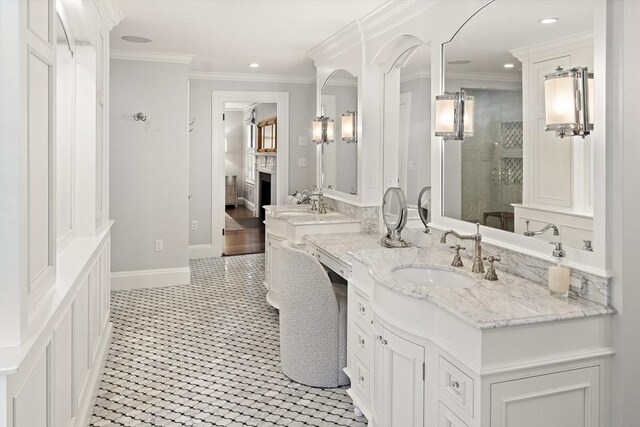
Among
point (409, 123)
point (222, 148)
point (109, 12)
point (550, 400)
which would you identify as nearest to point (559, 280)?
point (550, 400)

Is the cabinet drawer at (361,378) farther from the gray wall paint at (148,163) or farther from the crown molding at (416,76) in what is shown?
the gray wall paint at (148,163)

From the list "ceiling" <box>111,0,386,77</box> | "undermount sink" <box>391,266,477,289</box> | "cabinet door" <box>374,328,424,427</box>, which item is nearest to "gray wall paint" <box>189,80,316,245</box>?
"ceiling" <box>111,0,386,77</box>

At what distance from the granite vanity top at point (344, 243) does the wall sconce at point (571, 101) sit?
1.34m

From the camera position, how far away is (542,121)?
222cm

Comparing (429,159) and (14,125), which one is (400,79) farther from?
(14,125)

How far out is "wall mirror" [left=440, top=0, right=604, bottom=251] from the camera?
6.72 ft

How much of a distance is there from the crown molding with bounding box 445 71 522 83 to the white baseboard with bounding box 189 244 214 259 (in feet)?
15.3

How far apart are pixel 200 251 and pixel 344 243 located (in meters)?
3.73

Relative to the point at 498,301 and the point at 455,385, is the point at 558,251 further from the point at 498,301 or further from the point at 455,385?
the point at 455,385

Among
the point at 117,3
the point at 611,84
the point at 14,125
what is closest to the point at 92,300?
the point at 14,125

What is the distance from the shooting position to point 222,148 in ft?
22.1

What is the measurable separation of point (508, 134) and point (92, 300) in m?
2.50

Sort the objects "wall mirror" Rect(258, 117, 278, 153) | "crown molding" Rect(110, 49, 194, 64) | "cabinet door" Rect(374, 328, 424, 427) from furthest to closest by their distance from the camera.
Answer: "wall mirror" Rect(258, 117, 278, 153), "crown molding" Rect(110, 49, 194, 64), "cabinet door" Rect(374, 328, 424, 427)

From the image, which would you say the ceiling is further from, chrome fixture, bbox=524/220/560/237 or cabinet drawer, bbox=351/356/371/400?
cabinet drawer, bbox=351/356/371/400
